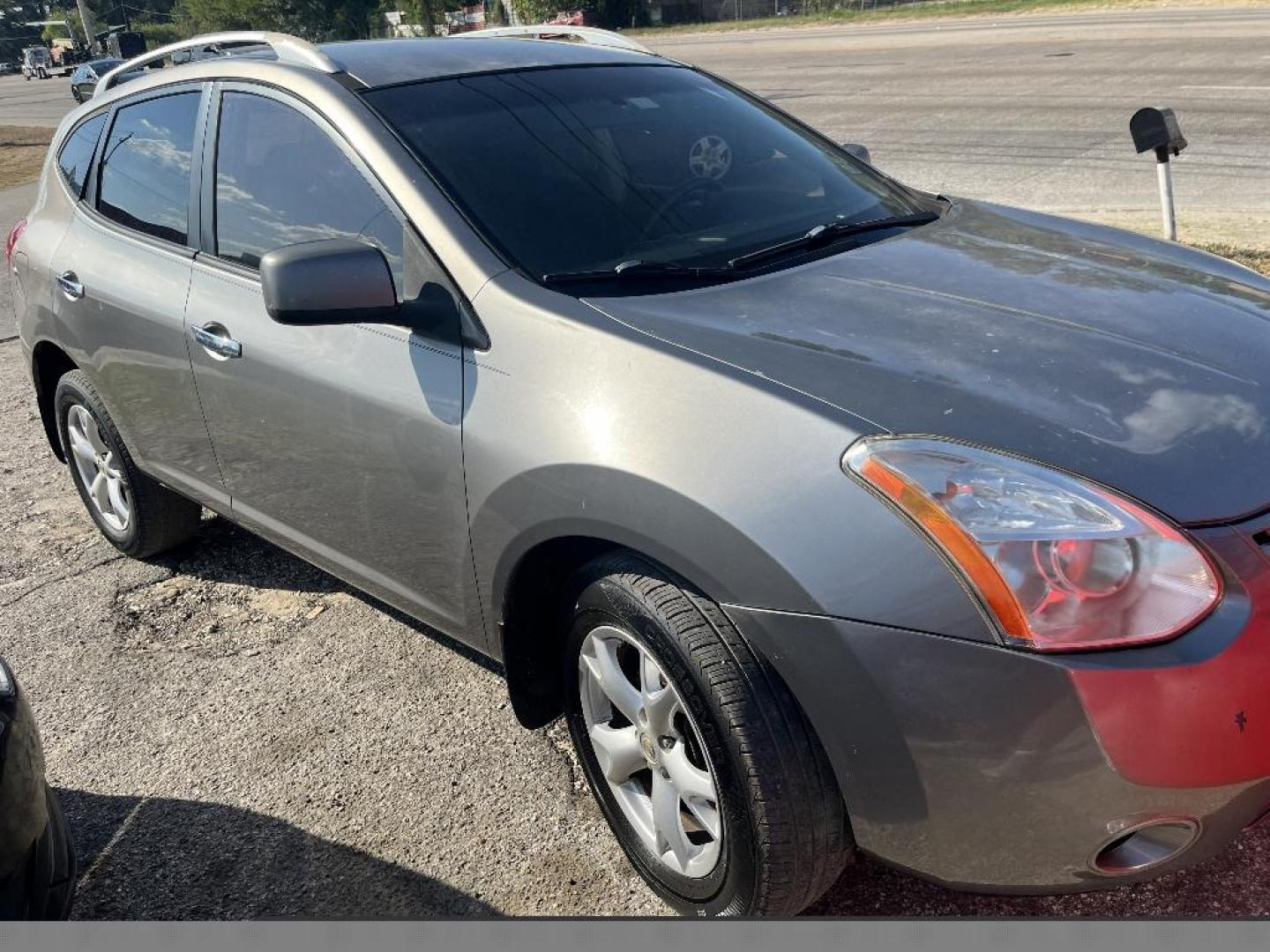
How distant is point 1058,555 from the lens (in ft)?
6.23

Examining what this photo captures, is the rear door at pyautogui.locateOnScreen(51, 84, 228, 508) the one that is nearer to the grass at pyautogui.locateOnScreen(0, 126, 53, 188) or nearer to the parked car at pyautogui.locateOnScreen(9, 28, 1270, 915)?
the parked car at pyautogui.locateOnScreen(9, 28, 1270, 915)

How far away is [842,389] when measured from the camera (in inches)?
84.7

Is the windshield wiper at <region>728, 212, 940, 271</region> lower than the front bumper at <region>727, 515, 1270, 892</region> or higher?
higher

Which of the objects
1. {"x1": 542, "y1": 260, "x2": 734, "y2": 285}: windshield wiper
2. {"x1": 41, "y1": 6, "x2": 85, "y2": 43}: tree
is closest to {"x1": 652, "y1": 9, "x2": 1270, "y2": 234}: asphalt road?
{"x1": 542, "y1": 260, "x2": 734, "y2": 285}: windshield wiper

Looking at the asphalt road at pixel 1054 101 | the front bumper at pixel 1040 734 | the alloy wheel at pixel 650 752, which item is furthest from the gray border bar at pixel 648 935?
the asphalt road at pixel 1054 101

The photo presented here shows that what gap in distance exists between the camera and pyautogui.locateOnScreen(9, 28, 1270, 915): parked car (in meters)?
1.90

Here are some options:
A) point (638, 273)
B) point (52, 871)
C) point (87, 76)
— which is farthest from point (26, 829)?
point (87, 76)

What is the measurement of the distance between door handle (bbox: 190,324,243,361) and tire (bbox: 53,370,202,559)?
95 cm

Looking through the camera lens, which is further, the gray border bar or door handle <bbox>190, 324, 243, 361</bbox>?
door handle <bbox>190, 324, 243, 361</bbox>

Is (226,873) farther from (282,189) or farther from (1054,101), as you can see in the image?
(1054,101)

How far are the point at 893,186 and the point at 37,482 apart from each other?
4.21 meters

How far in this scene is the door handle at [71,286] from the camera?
4.07 metres

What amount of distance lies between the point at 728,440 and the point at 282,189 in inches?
70.5

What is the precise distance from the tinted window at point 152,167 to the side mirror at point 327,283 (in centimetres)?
119
